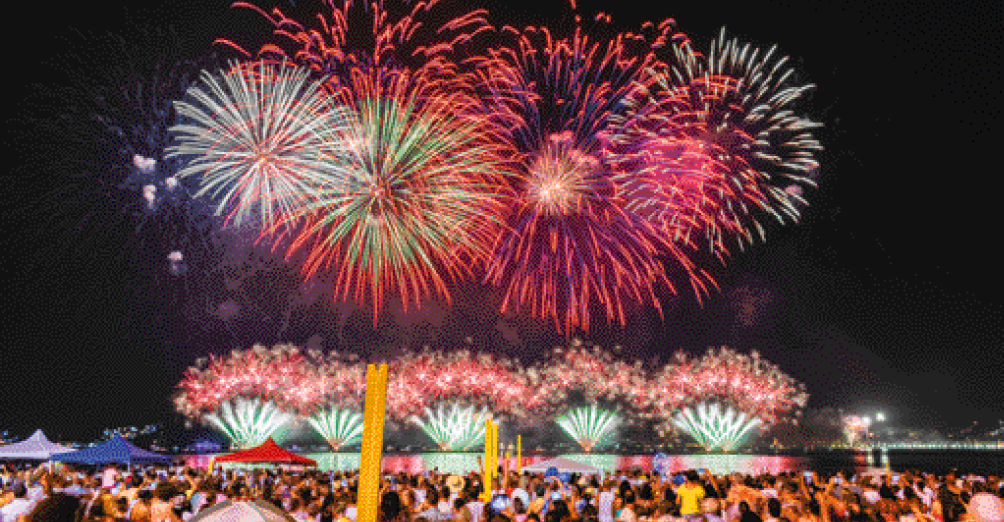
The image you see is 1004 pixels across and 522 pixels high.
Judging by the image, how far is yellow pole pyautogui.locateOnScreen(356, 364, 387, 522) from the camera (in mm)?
6211

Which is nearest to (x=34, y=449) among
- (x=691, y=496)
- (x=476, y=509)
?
(x=476, y=509)

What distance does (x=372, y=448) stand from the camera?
244 inches

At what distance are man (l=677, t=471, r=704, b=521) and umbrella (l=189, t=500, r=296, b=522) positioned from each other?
27.8ft

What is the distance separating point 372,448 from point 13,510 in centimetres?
758

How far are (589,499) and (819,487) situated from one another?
4940 mm

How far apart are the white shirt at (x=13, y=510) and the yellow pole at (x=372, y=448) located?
687cm

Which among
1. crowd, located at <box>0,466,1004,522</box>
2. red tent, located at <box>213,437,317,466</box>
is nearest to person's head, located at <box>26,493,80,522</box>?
crowd, located at <box>0,466,1004,522</box>

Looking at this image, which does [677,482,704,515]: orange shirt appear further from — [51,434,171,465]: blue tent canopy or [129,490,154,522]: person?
[51,434,171,465]: blue tent canopy

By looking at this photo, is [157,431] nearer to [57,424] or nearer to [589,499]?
[57,424]

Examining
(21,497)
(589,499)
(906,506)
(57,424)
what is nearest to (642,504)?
(589,499)

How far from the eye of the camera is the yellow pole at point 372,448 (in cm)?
621

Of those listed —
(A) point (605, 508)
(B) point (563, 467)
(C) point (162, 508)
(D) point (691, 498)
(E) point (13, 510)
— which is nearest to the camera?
(C) point (162, 508)

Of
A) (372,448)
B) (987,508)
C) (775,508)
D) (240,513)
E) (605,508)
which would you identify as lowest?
(605,508)

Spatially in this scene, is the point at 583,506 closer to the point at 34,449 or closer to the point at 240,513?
the point at 240,513
